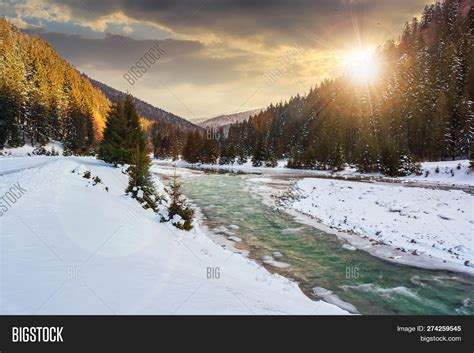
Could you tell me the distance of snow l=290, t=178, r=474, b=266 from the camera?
14430mm

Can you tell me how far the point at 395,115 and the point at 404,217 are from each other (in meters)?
74.7

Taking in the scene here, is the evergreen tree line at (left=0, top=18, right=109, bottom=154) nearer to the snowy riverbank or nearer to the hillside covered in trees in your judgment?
the hillside covered in trees

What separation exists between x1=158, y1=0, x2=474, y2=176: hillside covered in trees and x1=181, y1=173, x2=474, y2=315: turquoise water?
156 ft

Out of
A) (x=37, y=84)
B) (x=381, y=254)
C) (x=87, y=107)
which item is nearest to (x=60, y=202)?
(x=381, y=254)

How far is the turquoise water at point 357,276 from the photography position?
9.52 metres

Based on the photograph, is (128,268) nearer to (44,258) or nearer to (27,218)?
(44,258)

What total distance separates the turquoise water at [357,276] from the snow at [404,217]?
204cm

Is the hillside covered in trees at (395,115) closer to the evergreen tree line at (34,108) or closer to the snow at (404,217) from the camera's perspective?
the snow at (404,217)

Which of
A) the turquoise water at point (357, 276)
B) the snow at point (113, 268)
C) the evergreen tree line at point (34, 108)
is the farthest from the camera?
the evergreen tree line at point (34, 108)

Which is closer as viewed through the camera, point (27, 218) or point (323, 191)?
point (27, 218)

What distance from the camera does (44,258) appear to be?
23.8 feet

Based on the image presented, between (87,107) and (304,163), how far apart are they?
75.1 meters

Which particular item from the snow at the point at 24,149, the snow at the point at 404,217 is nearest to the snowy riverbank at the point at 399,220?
the snow at the point at 404,217

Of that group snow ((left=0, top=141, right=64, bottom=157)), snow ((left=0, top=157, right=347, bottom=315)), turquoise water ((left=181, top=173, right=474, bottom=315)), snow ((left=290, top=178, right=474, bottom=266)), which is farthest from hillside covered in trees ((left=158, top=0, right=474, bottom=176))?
snow ((left=0, top=157, right=347, bottom=315))
